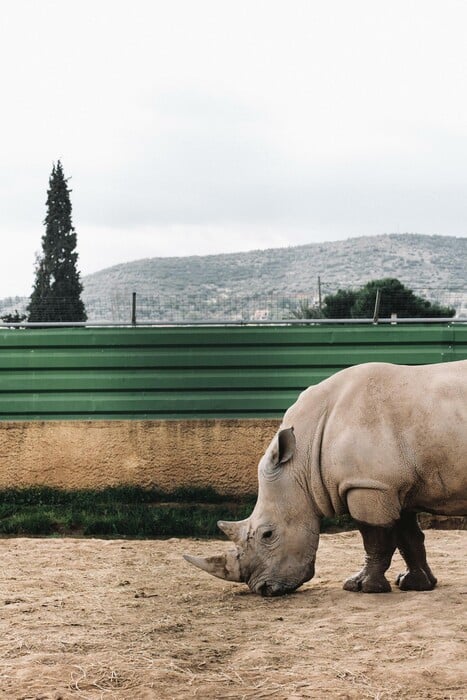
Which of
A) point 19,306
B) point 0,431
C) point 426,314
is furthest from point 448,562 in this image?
point 426,314

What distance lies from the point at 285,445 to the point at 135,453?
15.1 feet

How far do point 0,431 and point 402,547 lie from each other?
581 cm

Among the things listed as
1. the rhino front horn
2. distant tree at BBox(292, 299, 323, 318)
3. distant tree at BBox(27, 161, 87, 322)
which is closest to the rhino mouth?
the rhino front horn

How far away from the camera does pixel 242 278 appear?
59562 mm

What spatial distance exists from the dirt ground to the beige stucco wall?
2806mm

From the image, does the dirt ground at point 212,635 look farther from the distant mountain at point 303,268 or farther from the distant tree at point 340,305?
the distant mountain at point 303,268

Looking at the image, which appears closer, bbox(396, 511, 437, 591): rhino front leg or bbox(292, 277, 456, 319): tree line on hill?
bbox(396, 511, 437, 591): rhino front leg

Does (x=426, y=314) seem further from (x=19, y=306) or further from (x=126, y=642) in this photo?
(x=126, y=642)

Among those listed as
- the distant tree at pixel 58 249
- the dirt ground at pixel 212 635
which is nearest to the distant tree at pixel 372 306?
the dirt ground at pixel 212 635

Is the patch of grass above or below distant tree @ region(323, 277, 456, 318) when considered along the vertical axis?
below

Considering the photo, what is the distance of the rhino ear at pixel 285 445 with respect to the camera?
716 centimetres

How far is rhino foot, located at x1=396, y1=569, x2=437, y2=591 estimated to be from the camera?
7.25 metres

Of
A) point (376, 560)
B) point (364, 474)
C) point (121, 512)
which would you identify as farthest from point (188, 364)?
point (364, 474)

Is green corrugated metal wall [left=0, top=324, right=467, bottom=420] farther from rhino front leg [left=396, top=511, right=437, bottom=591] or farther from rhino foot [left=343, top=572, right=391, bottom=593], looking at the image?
rhino foot [left=343, top=572, right=391, bottom=593]
